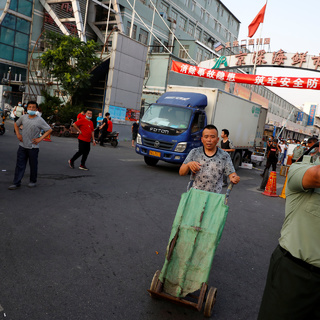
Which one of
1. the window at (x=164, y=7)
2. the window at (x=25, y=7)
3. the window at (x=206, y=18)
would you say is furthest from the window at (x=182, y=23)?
the window at (x=25, y=7)

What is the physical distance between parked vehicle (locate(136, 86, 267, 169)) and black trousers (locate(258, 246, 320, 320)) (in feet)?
A: 30.9

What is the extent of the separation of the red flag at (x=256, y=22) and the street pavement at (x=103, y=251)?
65.8ft

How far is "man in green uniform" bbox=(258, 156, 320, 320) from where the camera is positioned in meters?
1.91

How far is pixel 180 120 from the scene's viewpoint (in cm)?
1188

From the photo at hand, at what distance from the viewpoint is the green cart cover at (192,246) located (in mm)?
3113

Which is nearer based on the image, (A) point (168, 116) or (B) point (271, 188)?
(B) point (271, 188)

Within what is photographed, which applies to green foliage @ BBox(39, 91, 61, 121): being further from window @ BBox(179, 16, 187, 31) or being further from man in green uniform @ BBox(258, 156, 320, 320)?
window @ BBox(179, 16, 187, 31)

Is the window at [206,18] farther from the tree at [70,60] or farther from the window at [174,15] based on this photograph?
the tree at [70,60]

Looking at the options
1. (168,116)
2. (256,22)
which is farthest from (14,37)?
(168,116)

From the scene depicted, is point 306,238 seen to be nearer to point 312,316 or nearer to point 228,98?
point 312,316

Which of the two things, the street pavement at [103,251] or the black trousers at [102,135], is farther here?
the black trousers at [102,135]

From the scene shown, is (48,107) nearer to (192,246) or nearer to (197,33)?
(192,246)

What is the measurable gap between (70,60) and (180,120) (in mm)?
15502

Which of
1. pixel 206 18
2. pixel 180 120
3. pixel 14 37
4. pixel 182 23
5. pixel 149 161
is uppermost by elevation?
pixel 206 18
